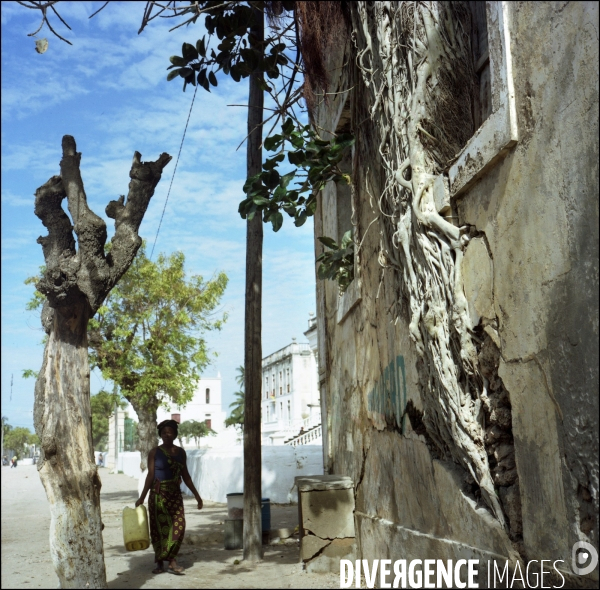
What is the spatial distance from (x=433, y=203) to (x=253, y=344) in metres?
3.55

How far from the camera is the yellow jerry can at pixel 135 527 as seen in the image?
655 cm

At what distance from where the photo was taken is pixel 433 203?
13.0 ft

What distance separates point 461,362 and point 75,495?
2.86 meters

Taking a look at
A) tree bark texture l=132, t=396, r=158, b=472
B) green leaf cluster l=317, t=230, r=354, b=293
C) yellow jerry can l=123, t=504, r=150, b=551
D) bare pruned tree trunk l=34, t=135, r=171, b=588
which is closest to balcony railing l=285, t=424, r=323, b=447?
tree bark texture l=132, t=396, r=158, b=472

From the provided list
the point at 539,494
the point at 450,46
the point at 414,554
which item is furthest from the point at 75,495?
the point at 450,46

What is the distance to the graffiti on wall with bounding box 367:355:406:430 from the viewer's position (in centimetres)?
491

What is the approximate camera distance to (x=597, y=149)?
247 centimetres

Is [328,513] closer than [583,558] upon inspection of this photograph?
No

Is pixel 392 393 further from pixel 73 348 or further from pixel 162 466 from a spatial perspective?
pixel 162 466

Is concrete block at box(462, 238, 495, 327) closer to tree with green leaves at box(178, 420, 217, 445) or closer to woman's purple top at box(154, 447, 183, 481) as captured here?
woman's purple top at box(154, 447, 183, 481)

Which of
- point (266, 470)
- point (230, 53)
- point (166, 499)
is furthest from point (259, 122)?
point (266, 470)

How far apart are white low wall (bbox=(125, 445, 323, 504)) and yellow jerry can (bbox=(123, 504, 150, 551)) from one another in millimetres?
7429

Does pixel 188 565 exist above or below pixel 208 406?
below

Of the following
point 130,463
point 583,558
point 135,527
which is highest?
point 583,558
